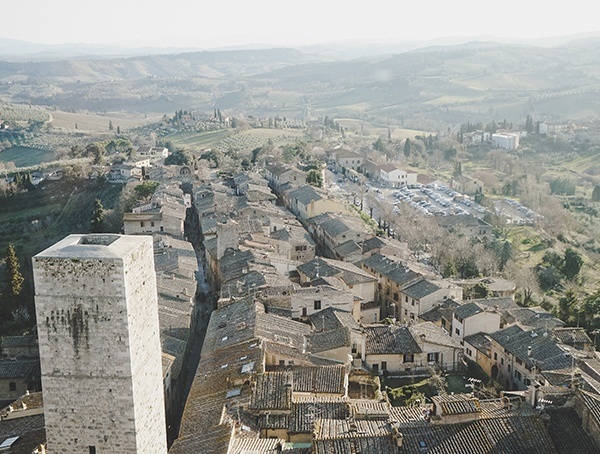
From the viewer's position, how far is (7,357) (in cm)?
3403

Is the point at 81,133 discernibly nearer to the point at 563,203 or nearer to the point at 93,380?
the point at 563,203

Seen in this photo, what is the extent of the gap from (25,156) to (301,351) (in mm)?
109486

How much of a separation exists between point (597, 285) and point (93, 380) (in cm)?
4604

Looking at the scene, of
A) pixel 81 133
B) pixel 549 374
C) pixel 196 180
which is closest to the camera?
pixel 549 374

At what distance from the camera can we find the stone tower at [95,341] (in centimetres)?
1397

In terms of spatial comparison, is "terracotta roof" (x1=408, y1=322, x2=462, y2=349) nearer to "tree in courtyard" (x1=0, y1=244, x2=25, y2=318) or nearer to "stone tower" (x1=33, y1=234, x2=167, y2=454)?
"stone tower" (x1=33, y1=234, x2=167, y2=454)

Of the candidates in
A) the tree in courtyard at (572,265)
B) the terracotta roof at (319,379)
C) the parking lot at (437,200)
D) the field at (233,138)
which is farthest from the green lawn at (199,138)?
the terracotta roof at (319,379)

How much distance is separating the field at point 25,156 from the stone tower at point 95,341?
103679 mm

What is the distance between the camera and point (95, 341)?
14227 millimetres

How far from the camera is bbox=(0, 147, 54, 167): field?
376ft

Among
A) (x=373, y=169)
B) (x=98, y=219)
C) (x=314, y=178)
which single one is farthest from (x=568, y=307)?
(x=373, y=169)

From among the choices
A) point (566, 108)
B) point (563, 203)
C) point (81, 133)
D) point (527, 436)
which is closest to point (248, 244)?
point (527, 436)

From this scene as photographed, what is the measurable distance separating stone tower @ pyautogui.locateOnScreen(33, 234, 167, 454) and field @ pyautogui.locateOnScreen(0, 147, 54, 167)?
10368 centimetres

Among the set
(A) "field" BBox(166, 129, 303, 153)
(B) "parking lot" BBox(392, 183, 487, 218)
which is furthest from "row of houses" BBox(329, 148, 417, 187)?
(A) "field" BBox(166, 129, 303, 153)
